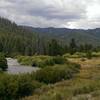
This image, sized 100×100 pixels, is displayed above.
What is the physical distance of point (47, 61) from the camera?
8231 cm

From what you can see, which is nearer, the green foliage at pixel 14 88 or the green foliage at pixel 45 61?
the green foliage at pixel 14 88

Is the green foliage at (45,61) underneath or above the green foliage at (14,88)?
underneath

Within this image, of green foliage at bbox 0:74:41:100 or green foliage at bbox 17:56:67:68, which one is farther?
green foliage at bbox 17:56:67:68

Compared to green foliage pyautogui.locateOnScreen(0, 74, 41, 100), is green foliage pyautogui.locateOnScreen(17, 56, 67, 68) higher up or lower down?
lower down

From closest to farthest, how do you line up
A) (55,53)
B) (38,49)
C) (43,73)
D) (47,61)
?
(43,73) → (47,61) → (55,53) → (38,49)

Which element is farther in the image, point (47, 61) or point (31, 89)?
point (47, 61)

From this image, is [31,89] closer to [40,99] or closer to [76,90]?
[76,90]

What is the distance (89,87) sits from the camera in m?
26.5

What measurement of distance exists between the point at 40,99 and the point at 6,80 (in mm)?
5728

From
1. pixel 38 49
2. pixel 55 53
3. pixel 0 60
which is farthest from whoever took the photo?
pixel 38 49

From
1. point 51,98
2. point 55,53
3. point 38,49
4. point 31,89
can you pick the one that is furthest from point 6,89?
point 38,49

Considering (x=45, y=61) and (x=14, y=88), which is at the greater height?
(x=14, y=88)

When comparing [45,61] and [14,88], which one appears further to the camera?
[45,61]

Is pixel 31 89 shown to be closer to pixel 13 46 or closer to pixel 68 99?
pixel 68 99
